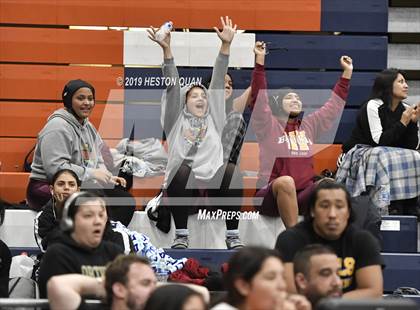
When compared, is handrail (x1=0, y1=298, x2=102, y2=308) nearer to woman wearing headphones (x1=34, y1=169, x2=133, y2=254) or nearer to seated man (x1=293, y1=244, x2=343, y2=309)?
seated man (x1=293, y1=244, x2=343, y2=309)

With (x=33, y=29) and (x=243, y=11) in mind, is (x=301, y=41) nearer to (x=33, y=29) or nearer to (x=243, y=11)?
(x=243, y=11)

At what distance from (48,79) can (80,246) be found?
385 centimetres

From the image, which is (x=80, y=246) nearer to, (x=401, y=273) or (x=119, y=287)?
(x=119, y=287)

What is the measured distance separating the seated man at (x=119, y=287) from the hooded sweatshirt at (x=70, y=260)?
39 cm

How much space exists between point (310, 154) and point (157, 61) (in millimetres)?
1899

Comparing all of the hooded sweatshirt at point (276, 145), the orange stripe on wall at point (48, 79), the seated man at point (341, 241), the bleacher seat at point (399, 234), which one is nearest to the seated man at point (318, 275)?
the seated man at point (341, 241)

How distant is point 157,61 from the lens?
9062 millimetres

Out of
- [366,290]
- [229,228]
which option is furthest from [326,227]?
[229,228]

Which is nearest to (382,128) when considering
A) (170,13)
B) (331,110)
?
(331,110)

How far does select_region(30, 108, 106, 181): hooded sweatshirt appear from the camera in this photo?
7211 mm

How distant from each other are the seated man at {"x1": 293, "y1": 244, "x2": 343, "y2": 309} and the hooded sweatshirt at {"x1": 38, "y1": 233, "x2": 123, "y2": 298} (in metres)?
0.93

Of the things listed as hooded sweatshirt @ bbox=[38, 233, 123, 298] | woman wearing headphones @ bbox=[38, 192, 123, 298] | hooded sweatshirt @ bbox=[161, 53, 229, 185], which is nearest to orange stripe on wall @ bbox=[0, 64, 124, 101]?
hooded sweatshirt @ bbox=[161, 53, 229, 185]

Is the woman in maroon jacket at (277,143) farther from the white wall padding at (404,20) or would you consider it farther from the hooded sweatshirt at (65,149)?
the white wall padding at (404,20)

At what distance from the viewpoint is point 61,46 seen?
9.14m
